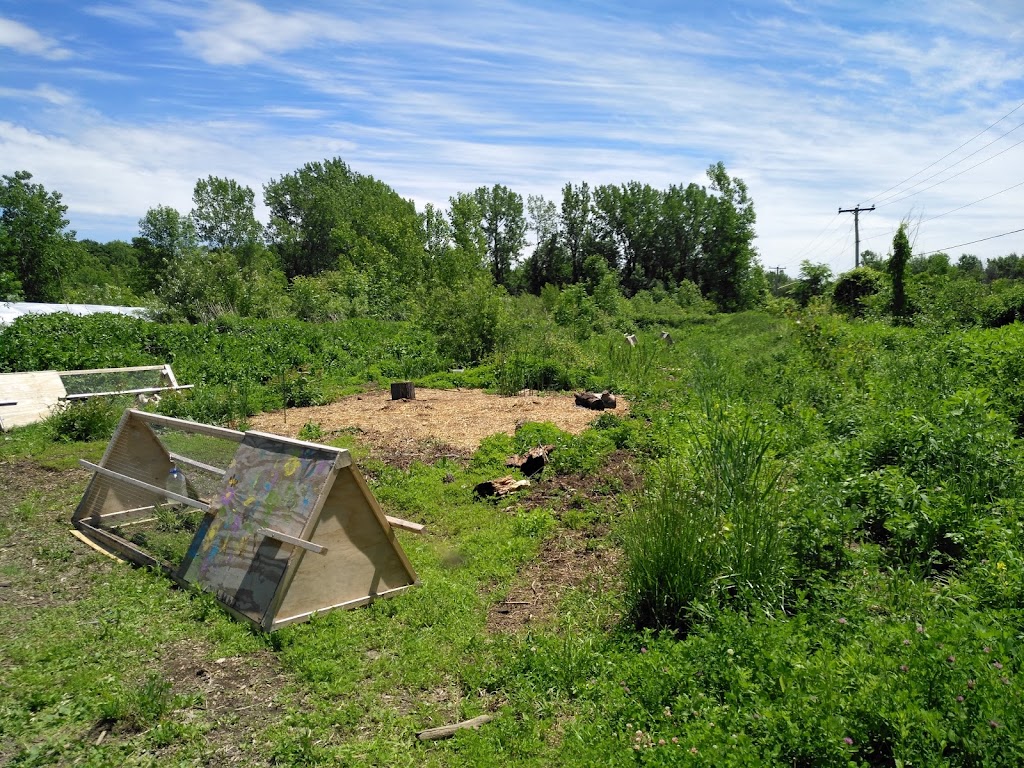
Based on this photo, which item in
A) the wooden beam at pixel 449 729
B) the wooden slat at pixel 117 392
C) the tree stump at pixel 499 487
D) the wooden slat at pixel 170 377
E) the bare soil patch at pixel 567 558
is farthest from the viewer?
the wooden slat at pixel 170 377

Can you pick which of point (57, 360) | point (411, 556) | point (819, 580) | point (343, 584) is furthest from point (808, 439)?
point (57, 360)

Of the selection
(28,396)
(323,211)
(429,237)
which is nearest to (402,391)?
(28,396)

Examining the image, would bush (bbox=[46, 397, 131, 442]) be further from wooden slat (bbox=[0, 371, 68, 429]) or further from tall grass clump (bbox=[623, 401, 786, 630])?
tall grass clump (bbox=[623, 401, 786, 630])

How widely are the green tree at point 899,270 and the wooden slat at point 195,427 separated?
25974 millimetres

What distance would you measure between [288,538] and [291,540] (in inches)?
1.4

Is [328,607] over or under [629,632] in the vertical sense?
under

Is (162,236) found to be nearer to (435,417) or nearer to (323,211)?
(323,211)

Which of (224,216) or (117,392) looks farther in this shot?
(224,216)

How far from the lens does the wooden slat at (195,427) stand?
206 inches

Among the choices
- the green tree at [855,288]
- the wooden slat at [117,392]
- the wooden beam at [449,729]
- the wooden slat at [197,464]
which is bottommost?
the wooden beam at [449,729]

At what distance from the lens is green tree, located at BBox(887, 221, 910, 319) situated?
25281 mm

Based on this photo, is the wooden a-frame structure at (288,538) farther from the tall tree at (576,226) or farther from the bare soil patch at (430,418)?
the tall tree at (576,226)

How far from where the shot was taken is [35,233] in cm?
5481

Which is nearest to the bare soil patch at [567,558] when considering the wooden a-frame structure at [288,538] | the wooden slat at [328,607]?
the wooden slat at [328,607]
